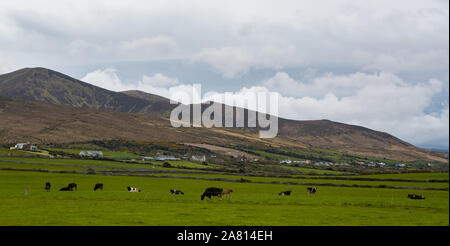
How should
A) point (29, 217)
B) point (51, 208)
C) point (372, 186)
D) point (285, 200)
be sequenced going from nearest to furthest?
point (29, 217) → point (51, 208) → point (285, 200) → point (372, 186)

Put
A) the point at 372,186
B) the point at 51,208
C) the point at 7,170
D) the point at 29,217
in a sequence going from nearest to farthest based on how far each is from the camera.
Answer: the point at 29,217, the point at 51,208, the point at 372,186, the point at 7,170

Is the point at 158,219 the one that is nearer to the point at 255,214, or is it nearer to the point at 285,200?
the point at 255,214

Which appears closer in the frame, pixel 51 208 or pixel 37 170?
pixel 51 208

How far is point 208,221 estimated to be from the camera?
26.6 m
